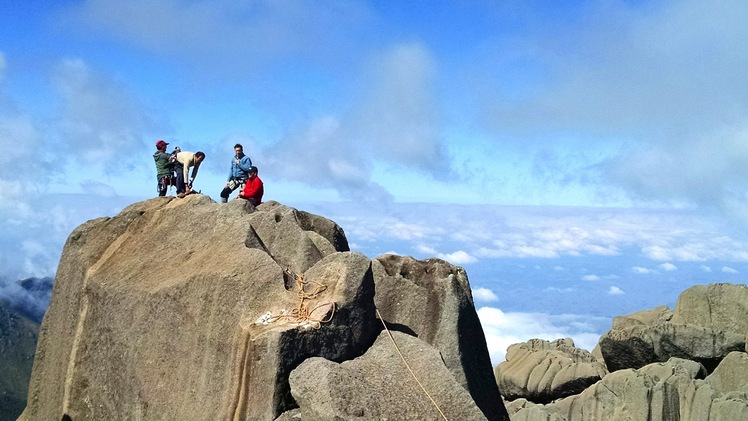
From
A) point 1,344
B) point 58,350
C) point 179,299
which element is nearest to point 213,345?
point 179,299

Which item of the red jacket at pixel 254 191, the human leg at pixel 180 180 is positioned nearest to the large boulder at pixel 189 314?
the human leg at pixel 180 180

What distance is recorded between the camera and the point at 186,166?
1488 cm

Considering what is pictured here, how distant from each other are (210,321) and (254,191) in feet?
17.1

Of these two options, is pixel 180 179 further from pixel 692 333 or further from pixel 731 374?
pixel 692 333

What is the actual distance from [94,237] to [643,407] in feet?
46.0

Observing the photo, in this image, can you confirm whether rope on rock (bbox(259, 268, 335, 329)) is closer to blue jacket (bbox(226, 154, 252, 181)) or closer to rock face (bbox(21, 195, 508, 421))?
rock face (bbox(21, 195, 508, 421))

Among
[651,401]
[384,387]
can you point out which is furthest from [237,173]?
[651,401]

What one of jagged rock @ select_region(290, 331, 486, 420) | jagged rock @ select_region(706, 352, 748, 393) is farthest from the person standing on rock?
jagged rock @ select_region(706, 352, 748, 393)

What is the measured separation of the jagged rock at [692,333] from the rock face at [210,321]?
15238mm

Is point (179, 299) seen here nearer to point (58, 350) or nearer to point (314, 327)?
point (314, 327)

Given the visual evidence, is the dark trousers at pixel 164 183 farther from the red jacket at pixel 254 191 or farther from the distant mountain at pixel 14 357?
the distant mountain at pixel 14 357

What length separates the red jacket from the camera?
15.0 metres

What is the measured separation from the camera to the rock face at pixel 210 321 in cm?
940

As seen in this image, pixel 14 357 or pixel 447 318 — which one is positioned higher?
pixel 14 357
